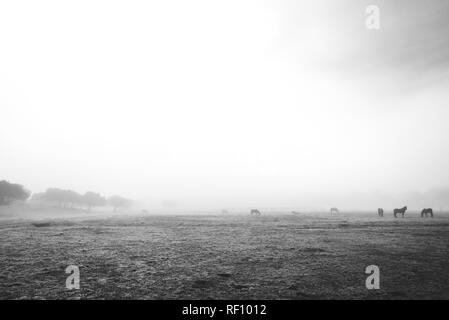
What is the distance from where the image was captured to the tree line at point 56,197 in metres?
89.4

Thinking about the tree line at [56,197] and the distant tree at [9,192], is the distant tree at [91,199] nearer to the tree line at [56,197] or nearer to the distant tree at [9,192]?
the tree line at [56,197]

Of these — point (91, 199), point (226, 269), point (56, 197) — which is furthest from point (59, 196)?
point (226, 269)

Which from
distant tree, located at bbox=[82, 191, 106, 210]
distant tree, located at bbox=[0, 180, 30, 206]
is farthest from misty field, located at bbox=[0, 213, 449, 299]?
distant tree, located at bbox=[82, 191, 106, 210]

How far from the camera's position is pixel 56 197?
126 m

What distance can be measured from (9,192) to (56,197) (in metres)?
38.0

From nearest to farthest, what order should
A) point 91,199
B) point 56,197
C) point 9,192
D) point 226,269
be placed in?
point 226,269 < point 9,192 < point 56,197 < point 91,199

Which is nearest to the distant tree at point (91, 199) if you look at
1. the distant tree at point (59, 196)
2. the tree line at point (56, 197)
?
the tree line at point (56, 197)

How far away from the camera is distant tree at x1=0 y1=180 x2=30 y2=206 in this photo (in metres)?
87.2

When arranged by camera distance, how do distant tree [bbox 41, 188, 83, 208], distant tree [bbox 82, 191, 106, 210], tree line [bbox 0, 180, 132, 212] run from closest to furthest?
tree line [bbox 0, 180, 132, 212] < distant tree [bbox 41, 188, 83, 208] < distant tree [bbox 82, 191, 106, 210]

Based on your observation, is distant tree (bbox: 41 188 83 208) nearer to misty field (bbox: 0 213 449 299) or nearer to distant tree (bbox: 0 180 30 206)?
distant tree (bbox: 0 180 30 206)

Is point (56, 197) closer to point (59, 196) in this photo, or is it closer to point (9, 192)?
point (59, 196)
